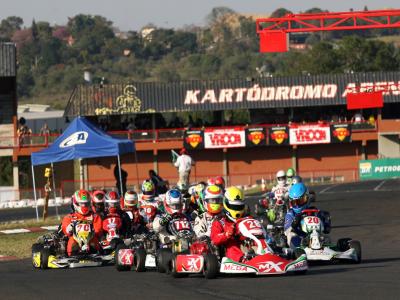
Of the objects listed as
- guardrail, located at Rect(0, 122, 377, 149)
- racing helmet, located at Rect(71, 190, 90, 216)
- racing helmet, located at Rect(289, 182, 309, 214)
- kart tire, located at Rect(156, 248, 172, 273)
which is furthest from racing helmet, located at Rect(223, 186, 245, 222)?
guardrail, located at Rect(0, 122, 377, 149)

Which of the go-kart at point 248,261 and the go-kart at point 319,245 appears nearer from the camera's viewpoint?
the go-kart at point 248,261

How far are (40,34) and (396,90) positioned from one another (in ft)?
457

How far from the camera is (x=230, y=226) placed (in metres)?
15.5

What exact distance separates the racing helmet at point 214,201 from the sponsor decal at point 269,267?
5.73ft

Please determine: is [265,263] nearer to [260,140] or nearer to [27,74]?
[260,140]

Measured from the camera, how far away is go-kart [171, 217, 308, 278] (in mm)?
14750

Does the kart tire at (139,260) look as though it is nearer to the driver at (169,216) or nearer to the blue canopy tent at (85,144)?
the driver at (169,216)

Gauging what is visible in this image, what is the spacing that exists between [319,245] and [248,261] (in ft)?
7.60

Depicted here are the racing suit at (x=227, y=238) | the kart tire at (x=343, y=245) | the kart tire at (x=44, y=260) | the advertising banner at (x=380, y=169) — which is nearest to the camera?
the racing suit at (x=227, y=238)

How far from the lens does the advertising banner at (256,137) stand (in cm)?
6028

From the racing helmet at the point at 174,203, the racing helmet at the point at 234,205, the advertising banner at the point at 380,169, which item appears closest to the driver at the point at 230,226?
the racing helmet at the point at 234,205

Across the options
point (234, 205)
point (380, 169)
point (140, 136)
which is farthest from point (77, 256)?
point (140, 136)

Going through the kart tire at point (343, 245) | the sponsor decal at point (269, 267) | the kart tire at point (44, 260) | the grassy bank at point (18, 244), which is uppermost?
the sponsor decal at point (269, 267)

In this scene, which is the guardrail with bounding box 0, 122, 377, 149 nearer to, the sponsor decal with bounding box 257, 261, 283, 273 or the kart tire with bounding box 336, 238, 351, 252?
the kart tire with bounding box 336, 238, 351, 252
